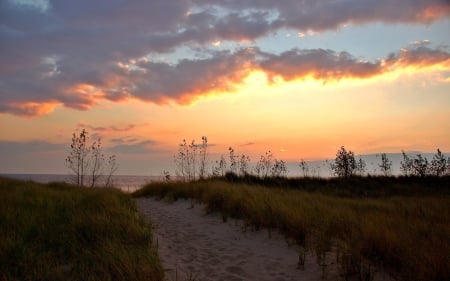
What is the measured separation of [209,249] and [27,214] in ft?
14.8

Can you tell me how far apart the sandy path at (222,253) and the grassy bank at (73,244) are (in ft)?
2.00

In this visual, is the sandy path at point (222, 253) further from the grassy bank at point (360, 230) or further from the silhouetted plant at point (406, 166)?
the silhouetted plant at point (406, 166)

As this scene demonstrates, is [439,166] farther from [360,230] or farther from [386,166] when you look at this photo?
[360,230]

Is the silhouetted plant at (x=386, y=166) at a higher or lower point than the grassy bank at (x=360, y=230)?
higher

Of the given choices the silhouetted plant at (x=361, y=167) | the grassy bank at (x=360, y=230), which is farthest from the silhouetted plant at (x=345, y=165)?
the grassy bank at (x=360, y=230)

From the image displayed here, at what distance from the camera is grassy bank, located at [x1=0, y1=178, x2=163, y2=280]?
5625mm

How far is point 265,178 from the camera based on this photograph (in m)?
22.4

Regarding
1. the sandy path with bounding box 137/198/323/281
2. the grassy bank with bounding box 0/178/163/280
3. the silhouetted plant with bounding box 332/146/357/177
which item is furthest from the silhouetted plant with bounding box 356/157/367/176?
the grassy bank with bounding box 0/178/163/280

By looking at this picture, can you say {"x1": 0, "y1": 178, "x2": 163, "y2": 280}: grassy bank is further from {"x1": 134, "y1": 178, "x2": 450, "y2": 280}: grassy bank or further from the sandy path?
{"x1": 134, "y1": 178, "x2": 450, "y2": 280}: grassy bank

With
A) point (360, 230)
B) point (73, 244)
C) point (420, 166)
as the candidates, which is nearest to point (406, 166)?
point (420, 166)

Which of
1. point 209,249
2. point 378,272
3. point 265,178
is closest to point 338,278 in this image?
point 378,272

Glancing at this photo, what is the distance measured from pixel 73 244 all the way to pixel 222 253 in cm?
294

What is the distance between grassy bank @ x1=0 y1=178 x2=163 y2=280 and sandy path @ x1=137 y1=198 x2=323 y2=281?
611mm

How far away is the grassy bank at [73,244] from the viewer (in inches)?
221
